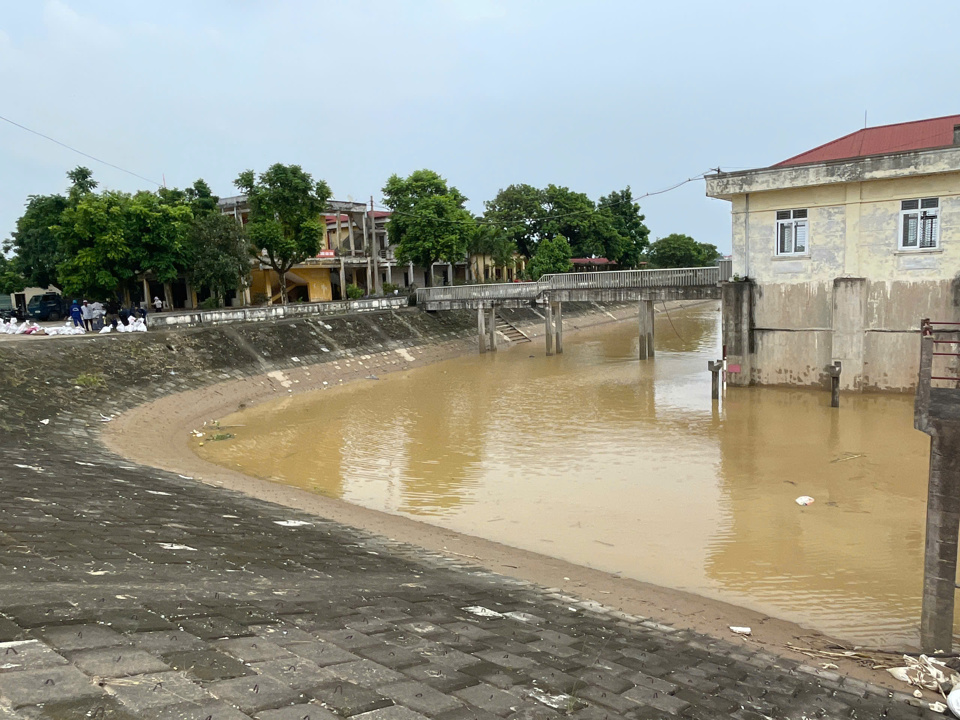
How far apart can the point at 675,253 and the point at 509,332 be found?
46460mm

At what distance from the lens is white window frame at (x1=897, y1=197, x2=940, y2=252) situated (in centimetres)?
2111

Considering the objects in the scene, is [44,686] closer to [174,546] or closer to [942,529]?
[174,546]

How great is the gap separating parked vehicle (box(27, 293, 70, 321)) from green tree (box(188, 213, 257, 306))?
8822 mm

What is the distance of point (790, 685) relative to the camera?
20.1 ft

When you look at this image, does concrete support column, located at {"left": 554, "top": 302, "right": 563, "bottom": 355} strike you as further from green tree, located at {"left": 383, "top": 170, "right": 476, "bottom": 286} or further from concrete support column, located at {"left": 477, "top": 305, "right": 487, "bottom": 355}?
green tree, located at {"left": 383, "top": 170, "right": 476, "bottom": 286}

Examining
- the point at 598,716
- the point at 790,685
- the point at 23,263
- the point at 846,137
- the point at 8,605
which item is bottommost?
the point at 790,685

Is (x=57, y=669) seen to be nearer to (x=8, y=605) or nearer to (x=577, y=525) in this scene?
(x=8, y=605)

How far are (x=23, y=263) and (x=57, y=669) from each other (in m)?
43.7

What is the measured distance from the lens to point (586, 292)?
3238cm

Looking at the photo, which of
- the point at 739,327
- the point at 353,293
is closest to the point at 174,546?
the point at 739,327

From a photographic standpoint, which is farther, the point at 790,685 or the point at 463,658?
the point at 790,685

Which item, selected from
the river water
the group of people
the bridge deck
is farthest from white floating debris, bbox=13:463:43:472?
the bridge deck

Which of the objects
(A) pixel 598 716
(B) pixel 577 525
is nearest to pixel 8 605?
(A) pixel 598 716

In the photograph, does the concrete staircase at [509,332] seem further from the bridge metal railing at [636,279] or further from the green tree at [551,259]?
the bridge metal railing at [636,279]
